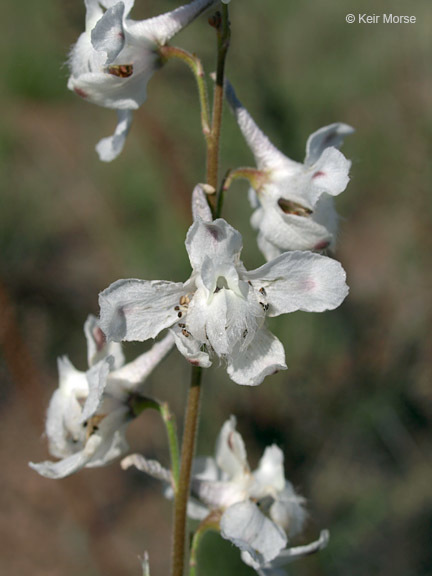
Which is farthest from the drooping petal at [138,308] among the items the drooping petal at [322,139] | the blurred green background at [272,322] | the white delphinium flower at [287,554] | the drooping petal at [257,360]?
the blurred green background at [272,322]

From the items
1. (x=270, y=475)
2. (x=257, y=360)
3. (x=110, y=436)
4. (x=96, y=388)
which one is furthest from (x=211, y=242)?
(x=270, y=475)

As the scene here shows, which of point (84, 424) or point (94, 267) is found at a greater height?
point (84, 424)

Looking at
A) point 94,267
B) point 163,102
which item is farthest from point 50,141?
point 163,102

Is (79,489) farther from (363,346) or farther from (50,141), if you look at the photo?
(50,141)

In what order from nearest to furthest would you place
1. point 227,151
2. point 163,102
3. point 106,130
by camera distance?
point 227,151 → point 163,102 → point 106,130

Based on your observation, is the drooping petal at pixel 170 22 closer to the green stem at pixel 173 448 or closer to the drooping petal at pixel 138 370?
the drooping petal at pixel 138 370

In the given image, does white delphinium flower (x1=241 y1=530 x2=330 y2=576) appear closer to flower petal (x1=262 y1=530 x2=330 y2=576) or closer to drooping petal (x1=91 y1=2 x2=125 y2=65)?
flower petal (x1=262 y1=530 x2=330 y2=576)
